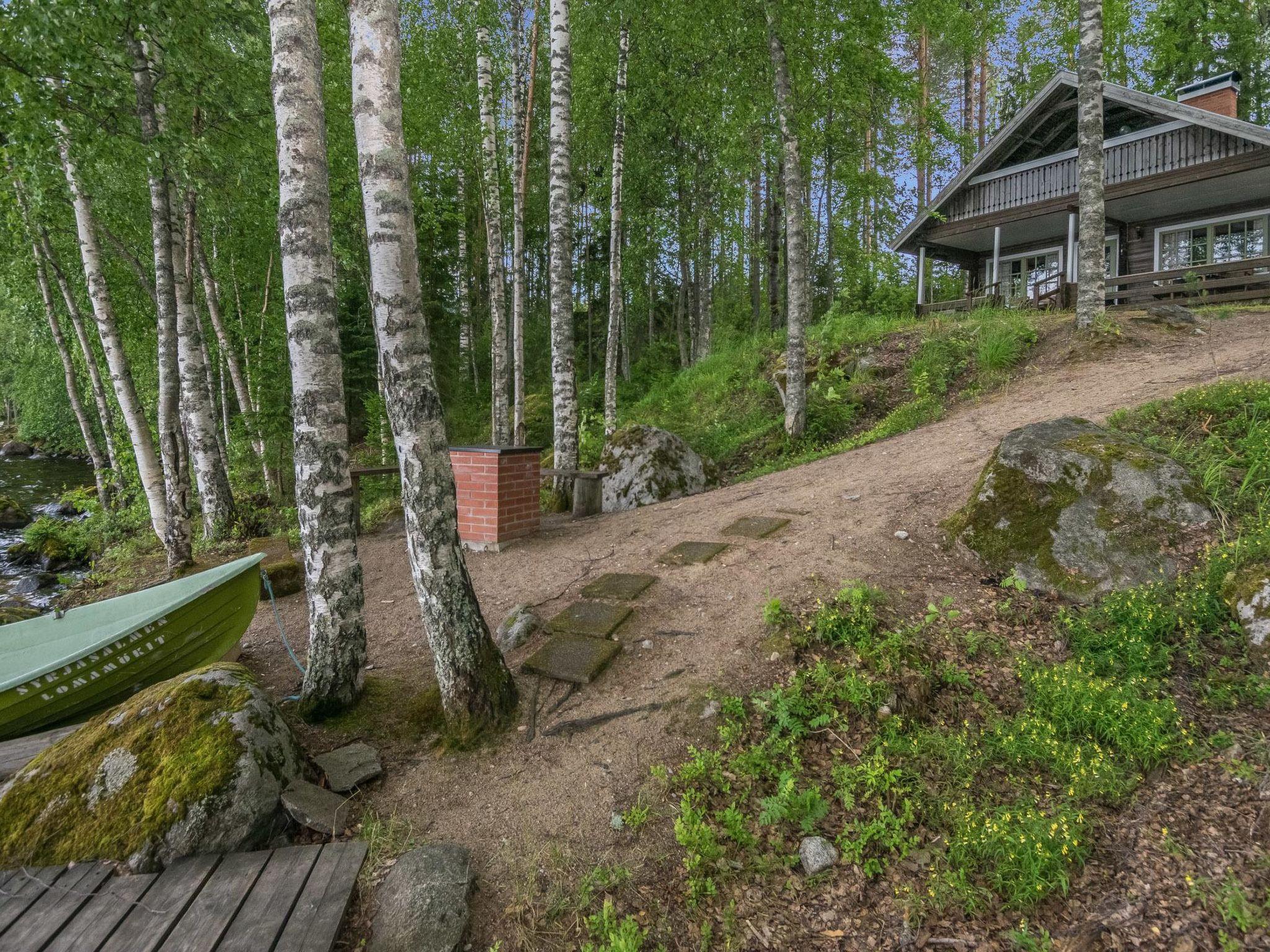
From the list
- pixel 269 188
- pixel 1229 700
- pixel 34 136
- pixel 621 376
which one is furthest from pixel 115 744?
pixel 621 376

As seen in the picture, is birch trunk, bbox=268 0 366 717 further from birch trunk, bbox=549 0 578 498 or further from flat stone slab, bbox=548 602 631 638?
birch trunk, bbox=549 0 578 498

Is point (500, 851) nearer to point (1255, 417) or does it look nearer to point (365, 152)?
point (365, 152)

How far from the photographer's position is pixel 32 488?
20.9 metres

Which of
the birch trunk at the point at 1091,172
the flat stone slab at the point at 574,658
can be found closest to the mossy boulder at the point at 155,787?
the flat stone slab at the point at 574,658

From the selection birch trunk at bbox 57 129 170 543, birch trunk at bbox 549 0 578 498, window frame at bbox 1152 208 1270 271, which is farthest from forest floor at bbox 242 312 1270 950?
window frame at bbox 1152 208 1270 271

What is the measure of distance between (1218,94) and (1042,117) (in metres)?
3.88

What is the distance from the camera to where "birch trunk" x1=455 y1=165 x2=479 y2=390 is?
58.4 feet

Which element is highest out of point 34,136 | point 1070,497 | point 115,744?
point 34,136

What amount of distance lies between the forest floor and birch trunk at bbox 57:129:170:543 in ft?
10.9

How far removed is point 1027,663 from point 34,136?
33.3 feet

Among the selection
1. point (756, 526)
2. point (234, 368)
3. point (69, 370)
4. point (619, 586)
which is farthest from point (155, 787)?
point (69, 370)

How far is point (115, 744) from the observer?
9.40 ft

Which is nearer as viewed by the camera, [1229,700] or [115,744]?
[115,744]

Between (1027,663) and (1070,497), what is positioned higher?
(1070,497)
